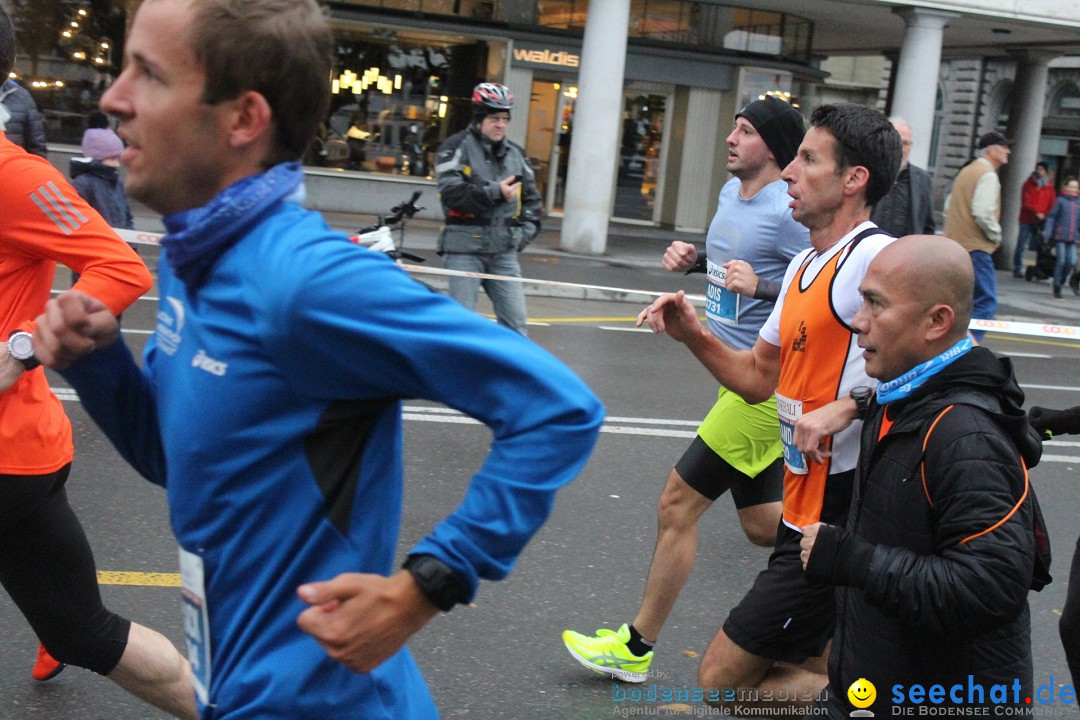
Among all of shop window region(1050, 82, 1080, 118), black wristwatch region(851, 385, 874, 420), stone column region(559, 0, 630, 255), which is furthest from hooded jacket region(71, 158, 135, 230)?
shop window region(1050, 82, 1080, 118)

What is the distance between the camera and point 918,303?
8.85 ft

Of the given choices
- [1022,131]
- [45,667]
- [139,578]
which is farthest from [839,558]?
[1022,131]

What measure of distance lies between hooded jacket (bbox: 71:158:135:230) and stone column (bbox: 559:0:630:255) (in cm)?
970

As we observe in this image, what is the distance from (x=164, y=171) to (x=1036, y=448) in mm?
1810

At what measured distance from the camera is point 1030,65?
2378cm

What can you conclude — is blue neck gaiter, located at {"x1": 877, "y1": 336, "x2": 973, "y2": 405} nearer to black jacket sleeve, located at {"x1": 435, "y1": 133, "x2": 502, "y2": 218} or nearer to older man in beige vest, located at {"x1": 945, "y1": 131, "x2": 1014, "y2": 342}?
black jacket sleeve, located at {"x1": 435, "y1": 133, "x2": 502, "y2": 218}

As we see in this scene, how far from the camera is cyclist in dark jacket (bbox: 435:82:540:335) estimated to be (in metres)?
8.84

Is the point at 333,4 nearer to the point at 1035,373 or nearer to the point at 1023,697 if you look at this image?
the point at 1035,373

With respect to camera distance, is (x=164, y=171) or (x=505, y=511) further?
(x=164, y=171)

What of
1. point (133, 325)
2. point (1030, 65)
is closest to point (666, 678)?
point (133, 325)

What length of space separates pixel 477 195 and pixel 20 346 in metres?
5.93

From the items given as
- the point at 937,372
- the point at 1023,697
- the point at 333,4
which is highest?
the point at 333,4

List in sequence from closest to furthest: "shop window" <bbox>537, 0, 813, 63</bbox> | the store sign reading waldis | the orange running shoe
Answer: the orange running shoe → the store sign reading waldis → "shop window" <bbox>537, 0, 813, 63</bbox>

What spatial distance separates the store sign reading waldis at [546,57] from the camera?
849 inches
